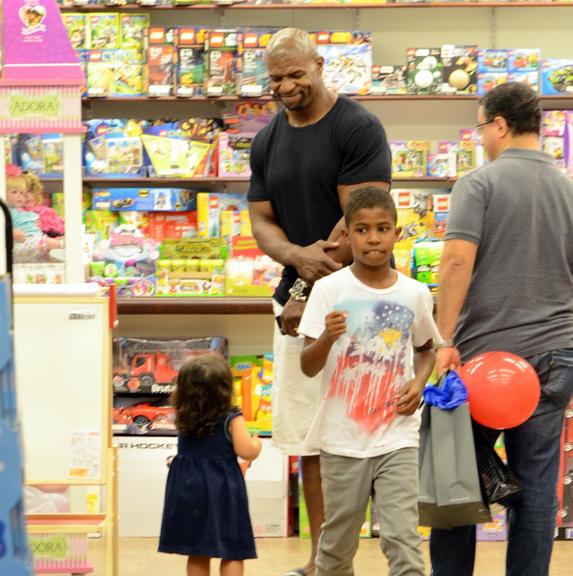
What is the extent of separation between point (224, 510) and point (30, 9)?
68.6 inches

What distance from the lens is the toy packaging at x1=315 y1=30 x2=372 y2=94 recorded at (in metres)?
5.89

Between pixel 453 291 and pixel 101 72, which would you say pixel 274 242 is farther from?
pixel 101 72

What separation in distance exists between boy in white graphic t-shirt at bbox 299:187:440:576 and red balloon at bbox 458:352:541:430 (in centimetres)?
15

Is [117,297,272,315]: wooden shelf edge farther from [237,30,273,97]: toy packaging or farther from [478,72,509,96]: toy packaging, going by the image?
[478,72,509,96]: toy packaging

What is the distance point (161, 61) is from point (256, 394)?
1.64m

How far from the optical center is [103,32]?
19.5ft

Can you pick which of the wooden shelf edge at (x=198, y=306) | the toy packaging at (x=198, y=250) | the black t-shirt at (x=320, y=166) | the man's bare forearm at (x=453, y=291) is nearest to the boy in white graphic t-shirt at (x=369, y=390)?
the man's bare forearm at (x=453, y=291)

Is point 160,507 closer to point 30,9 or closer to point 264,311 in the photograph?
point 264,311

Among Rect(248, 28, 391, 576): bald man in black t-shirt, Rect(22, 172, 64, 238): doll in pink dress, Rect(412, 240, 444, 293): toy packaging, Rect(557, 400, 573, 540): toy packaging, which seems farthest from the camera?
Rect(412, 240, 444, 293): toy packaging

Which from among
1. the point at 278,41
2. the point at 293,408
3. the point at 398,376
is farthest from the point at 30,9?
the point at 398,376

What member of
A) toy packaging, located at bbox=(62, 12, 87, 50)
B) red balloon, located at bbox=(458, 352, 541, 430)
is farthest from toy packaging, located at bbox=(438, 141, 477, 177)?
red balloon, located at bbox=(458, 352, 541, 430)

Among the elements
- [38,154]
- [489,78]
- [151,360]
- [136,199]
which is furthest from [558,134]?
[38,154]

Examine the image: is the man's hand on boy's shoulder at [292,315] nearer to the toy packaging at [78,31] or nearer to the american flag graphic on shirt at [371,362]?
the american flag graphic on shirt at [371,362]

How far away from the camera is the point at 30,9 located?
409 cm
